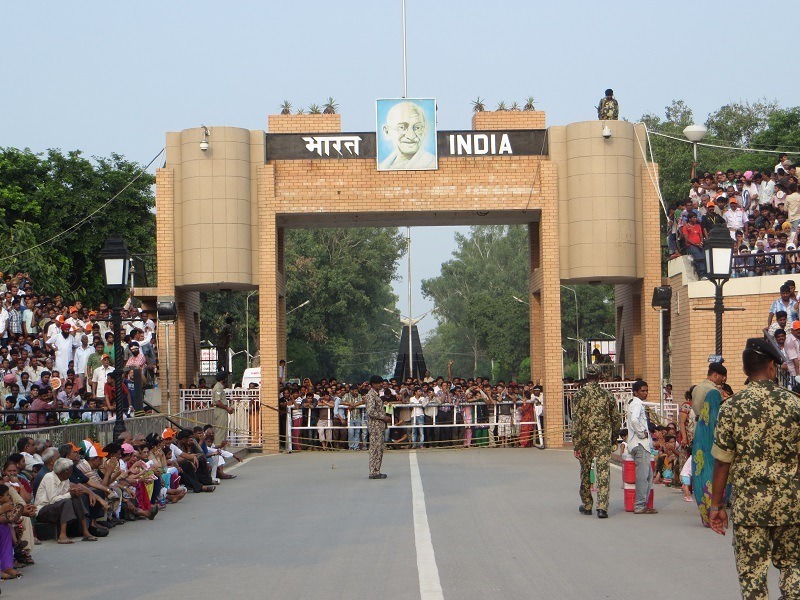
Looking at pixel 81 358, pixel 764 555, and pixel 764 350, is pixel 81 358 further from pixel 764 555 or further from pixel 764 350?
pixel 764 555

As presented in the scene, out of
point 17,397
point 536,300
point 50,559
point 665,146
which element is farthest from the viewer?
point 665,146

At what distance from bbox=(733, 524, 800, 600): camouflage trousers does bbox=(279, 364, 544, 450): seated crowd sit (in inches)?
936

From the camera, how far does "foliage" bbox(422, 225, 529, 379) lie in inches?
3728

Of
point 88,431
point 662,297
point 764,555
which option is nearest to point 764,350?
point 764,555

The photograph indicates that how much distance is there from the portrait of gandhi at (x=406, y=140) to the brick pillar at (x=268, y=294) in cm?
314

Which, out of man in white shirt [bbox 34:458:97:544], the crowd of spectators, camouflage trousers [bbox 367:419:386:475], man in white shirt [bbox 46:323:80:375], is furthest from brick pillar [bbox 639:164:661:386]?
man in white shirt [bbox 34:458:97:544]

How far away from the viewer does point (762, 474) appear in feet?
24.8

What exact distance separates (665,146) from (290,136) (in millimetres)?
40831

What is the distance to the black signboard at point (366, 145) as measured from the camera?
3222 centimetres

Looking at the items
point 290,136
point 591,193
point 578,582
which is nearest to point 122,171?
point 290,136

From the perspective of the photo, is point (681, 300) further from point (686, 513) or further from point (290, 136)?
point (686, 513)

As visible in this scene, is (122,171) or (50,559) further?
(122,171)

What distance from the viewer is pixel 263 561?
11898 millimetres

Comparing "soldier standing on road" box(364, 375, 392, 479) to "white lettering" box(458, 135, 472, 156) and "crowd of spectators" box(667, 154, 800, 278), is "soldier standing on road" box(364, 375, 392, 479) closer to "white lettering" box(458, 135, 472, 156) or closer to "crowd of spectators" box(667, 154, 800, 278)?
"crowd of spectators" box(667, 154, 800, 278)
